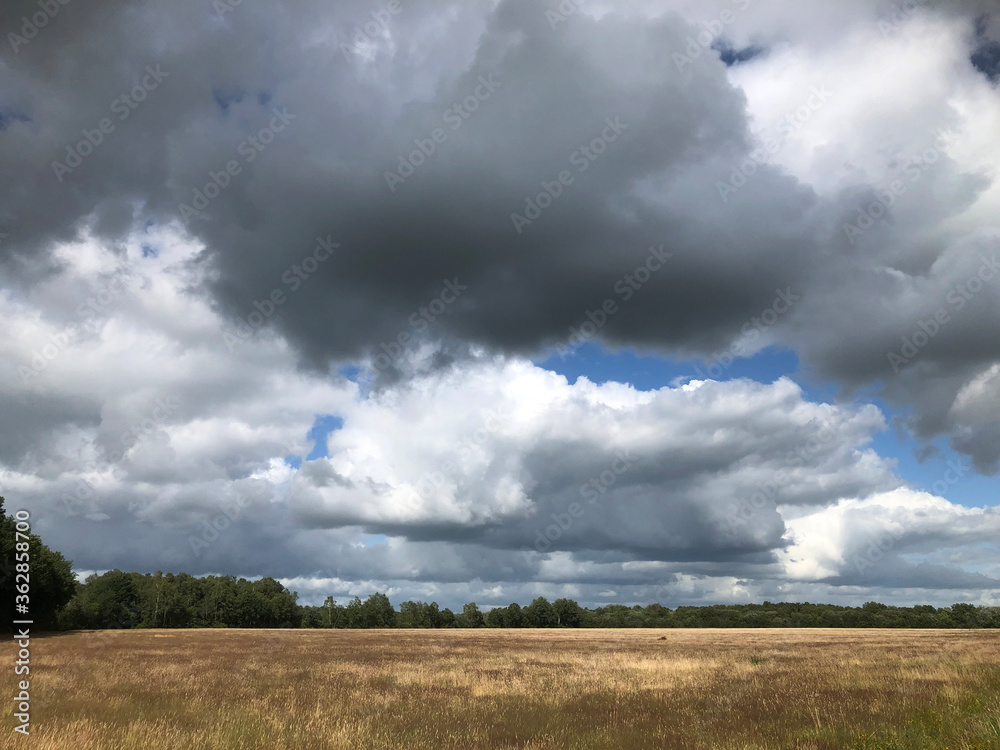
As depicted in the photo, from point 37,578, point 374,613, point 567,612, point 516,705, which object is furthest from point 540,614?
point 516,705

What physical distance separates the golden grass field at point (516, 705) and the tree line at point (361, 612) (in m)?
77.8

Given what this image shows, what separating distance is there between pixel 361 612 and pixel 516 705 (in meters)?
167

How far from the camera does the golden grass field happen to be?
14531 mm

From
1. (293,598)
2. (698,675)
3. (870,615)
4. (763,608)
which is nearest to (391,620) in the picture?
(293,598)

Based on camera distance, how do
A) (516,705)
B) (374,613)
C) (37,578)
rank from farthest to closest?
1. (374,613)
2. (37,578)
3. (516,705)

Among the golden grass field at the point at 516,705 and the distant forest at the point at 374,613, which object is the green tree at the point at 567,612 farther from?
the golden grass field at the point at 516,705

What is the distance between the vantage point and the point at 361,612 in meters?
173

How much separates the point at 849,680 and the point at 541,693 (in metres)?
13.2

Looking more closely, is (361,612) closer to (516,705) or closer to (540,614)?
(540,614)

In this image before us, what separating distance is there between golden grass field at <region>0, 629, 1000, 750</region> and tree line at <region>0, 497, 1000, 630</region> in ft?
255

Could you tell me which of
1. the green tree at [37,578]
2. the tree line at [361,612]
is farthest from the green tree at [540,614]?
the green tree at [37,578]

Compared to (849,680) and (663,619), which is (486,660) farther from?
(663,619)

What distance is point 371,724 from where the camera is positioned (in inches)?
676

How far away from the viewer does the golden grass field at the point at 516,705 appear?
14.5 meters
